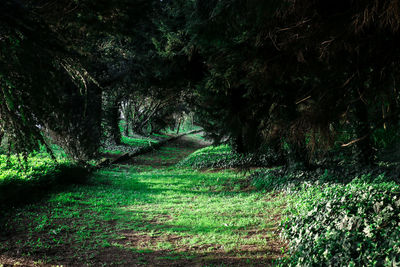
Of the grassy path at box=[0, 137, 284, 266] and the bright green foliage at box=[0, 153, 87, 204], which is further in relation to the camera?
the bright green foliage at box=[0, 153, 87, 204]

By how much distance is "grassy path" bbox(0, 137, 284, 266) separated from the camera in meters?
4.83

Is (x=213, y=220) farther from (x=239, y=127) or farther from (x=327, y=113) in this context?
(x=327, y=113)

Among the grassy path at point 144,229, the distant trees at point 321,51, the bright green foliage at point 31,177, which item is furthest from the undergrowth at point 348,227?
the bright green foliage at point 31,177

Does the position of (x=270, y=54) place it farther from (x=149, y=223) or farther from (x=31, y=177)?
(x=31, y=177)

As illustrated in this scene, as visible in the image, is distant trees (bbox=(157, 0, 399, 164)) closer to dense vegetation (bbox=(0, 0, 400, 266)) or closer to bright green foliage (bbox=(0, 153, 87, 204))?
dense vegetation (bbox=(0, 0, 400, 266))

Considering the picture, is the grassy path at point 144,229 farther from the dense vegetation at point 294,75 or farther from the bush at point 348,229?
the dense vegetation at point 294,75

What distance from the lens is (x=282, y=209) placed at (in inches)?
269

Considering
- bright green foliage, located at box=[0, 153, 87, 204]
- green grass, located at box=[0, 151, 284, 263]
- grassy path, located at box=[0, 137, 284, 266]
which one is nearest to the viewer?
grassy path, located at box=[0, 137, 284, 266]

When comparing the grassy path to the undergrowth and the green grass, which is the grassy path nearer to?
the green grass

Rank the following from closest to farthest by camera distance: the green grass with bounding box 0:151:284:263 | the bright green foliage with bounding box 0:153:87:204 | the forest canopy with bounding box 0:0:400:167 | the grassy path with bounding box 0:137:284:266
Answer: the forest canopy with bounding box 0:0:400:167
the grassy path with bounding box 0:137:284:266
the green grass with bounding box 0:151:284:263
the bright green foliage with bounding box 0:153:87:204

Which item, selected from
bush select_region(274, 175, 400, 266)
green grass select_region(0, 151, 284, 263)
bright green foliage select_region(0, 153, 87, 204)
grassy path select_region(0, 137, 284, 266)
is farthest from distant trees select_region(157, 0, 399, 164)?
bright green foliage select_region(0, 153, 87, 204)

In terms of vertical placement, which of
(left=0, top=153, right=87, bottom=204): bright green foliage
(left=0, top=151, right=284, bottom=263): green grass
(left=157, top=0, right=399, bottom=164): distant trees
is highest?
(left=157, top=0, right=399, bottom=164): distant trees

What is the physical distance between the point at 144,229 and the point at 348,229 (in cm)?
382

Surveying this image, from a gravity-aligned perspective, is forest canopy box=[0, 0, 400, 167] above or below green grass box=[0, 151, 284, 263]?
above
